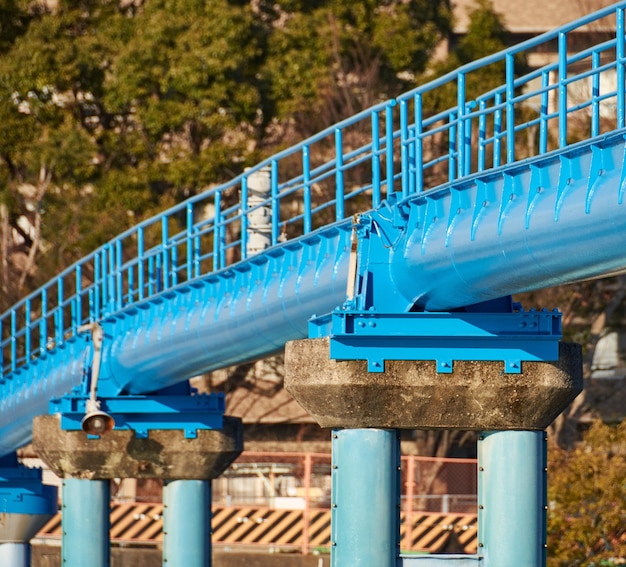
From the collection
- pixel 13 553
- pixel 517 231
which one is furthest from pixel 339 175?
pixel 13 553

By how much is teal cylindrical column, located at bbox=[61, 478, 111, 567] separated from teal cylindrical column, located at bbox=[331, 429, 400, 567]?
8.76 meters

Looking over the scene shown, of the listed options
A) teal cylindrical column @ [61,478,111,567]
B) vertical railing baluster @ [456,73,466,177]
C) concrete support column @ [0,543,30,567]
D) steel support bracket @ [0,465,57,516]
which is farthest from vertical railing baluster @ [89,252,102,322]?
vertical railing baluster @ [456,73,466,177]

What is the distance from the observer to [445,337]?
46.2ft

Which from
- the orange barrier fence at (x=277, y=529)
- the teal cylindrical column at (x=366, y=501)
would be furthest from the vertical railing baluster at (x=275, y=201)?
the orange barrier fence at (x=277, y=529)

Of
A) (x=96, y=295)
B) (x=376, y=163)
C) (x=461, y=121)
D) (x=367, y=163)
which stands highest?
(x=367, y=163)

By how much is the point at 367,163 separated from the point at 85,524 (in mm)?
19641

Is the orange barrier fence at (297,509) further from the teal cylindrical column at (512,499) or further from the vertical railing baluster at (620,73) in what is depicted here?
the vertical railing baluster at (620,73)

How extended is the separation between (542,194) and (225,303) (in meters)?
6.75

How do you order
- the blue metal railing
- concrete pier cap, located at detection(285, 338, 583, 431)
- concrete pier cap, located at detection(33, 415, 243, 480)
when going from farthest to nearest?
concrete pier cap, located at detection(33, 415, 243, 480) < concrete pier cap, located at detection(285, 338, 583, 431) < the blue metal railing

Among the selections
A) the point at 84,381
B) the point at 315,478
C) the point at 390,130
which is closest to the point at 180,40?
the point at 315,478

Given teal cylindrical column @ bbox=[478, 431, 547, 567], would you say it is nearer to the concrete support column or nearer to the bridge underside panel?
the bridge underside panel

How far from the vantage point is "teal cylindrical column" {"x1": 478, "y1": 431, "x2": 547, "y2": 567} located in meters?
14.2

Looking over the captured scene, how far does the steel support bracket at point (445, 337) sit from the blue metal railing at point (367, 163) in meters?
1.13

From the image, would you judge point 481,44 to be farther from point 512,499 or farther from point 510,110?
point 510,110
